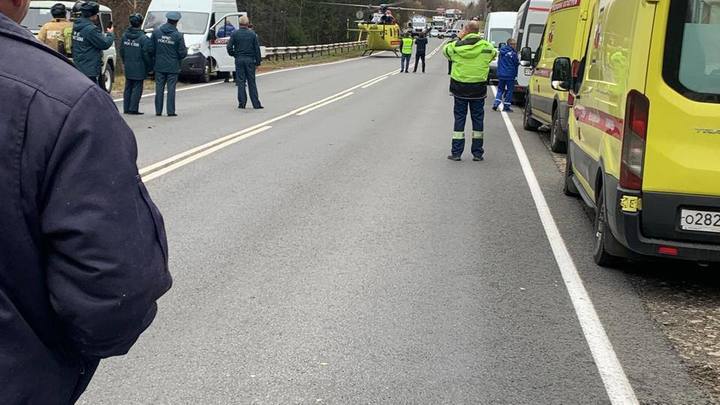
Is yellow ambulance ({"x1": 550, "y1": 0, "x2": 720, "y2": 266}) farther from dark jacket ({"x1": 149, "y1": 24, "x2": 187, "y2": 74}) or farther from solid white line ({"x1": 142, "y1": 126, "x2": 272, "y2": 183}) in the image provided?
dark jacket ({"x1": 149, "y1": 24, "x2": 187, "y2": 74})

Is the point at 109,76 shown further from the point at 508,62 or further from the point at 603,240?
the point at 603,240

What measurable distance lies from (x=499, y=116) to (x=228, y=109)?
6.24 meters

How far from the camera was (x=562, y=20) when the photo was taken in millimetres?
13898

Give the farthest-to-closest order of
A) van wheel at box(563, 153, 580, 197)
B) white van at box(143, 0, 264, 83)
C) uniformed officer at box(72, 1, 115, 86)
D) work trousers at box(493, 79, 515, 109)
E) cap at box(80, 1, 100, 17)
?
white van at box(143, 0, 264, 83) → work trousers at box(493, 79, 515, 109) → uniformed officer at box(72, 1, 115, 86) → cap at box(80, 1, 100, 17) → van wheel at box(563, 153, 580, 197)

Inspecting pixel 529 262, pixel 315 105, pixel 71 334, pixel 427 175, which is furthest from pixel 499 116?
pixel 71 334

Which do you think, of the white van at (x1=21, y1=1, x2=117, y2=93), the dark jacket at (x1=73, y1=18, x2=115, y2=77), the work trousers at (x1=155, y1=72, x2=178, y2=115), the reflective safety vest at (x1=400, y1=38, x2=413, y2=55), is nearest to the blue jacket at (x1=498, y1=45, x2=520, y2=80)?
the work trousers at (x1=155, y1=72, x2=178, y2=115)

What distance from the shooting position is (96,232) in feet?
5.49

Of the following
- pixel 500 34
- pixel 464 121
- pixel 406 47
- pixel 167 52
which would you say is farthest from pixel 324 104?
pixel 406 47

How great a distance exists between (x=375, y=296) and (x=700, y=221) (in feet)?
7.38

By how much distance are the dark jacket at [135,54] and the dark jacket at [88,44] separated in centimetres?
142

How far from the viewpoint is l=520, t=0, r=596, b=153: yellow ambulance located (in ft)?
40.7

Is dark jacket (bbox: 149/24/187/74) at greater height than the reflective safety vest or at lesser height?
greater

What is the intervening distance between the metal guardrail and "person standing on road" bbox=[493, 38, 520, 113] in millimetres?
18313

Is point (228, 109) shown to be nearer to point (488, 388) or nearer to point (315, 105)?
point (315, 105)
